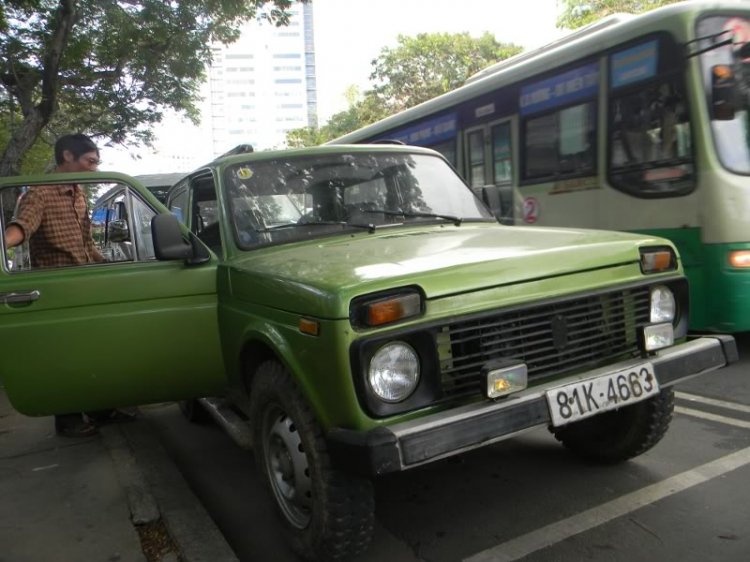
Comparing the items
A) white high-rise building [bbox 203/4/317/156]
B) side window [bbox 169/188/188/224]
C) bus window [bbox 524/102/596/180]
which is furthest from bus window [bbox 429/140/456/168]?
white high-rise building [bbox 203/4/317/156]

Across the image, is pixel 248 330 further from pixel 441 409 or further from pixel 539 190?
pixel 539 190

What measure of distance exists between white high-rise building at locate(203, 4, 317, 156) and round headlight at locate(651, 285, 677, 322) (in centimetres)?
14878

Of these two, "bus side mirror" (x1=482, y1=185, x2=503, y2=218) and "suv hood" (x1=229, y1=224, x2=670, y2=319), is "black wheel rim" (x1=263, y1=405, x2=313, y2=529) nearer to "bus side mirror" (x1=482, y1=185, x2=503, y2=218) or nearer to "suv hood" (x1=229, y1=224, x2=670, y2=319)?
"suv hood" (x1=229, y1=224, x2=670, y2=319)

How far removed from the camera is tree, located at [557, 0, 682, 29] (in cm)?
1848

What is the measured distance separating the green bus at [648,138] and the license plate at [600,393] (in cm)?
202

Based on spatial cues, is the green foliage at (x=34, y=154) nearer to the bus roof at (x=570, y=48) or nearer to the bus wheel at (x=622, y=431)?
the bus roof at (x=570, y=48)

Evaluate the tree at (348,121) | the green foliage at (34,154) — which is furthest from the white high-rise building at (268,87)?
the green foliage at (34,154)

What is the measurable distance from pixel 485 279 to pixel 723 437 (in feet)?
7.95

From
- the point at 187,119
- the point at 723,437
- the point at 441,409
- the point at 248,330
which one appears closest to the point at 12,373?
the point at 248,330

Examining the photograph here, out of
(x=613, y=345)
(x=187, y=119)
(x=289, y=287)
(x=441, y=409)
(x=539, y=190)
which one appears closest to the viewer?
(x=441, y=409)

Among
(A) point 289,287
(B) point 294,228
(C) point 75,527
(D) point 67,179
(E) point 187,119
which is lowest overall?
(C) point 75,527

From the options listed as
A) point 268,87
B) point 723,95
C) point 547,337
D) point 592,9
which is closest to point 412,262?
point 547,337

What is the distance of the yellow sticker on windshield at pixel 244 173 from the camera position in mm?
3672

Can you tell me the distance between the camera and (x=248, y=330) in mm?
2971
